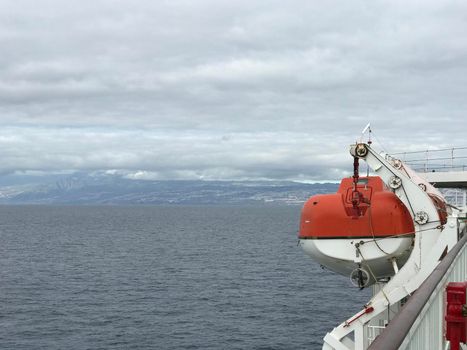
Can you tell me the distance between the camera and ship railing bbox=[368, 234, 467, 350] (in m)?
3.13

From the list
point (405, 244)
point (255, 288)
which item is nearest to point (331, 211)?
point (405, 244)

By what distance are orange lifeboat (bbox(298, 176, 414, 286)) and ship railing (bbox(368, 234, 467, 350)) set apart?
8.85 meters

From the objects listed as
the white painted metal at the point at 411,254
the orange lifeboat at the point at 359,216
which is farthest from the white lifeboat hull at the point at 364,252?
the white painted metal at the point at 411,254

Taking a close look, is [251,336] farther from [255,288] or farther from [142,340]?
[255,288]

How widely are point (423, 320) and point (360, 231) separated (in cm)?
1210

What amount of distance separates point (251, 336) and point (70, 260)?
4790 cm

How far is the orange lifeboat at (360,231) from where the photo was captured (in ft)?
52.6

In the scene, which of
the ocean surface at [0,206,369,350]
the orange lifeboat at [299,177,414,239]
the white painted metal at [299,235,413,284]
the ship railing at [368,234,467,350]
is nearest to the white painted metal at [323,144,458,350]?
the orange lifeboat at [299,177,414,239]

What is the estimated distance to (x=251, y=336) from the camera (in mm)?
35438

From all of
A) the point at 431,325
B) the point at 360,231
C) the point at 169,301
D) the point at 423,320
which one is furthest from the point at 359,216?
the point at 169,301

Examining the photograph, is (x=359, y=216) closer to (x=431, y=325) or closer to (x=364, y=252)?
(x=364, y=252)

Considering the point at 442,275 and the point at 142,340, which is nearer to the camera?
the point at 442,275

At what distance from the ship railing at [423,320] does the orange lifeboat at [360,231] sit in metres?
8.85

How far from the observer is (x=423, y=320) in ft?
14.2
